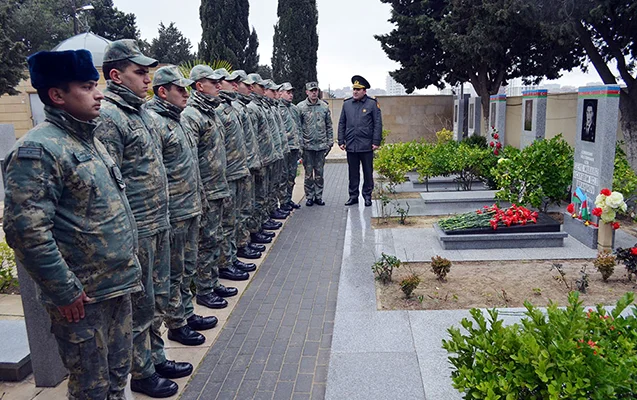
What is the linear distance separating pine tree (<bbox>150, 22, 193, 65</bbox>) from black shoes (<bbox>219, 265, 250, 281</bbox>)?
38264 millimetres

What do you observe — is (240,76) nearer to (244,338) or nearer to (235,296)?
(235,296)

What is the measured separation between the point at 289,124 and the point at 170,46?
3644 cm

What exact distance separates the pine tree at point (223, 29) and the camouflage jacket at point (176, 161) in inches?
696

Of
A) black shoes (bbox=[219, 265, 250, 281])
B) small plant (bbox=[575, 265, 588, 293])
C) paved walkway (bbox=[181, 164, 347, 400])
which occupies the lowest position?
paved walkway (bbox=[181, 164, 347, 400])

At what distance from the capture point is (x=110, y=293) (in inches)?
109

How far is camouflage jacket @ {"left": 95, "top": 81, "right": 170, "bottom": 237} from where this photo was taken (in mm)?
3298

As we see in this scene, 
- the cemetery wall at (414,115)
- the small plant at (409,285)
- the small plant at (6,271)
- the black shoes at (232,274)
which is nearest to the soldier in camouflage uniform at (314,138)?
the black shoes at (232,274)

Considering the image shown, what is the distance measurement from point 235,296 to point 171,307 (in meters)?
1.27

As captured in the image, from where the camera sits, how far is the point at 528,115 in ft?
30.1

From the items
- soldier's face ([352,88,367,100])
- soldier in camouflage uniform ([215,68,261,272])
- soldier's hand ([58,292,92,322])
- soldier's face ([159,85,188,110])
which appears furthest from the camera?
soldier's face ([352,88,367,100])

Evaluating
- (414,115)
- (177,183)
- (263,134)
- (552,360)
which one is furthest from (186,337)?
(414,115)

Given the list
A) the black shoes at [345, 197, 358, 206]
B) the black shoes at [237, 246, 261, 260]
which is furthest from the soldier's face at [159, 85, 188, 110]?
the black shoes at [345, 197, 358, 206]

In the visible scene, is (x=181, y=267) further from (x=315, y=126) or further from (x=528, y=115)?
(x=528, y=115)

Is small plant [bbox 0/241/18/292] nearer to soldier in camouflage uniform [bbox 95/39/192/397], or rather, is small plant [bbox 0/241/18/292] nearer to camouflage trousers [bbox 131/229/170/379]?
camouflage trousers [bbox 131/229/170/379]
